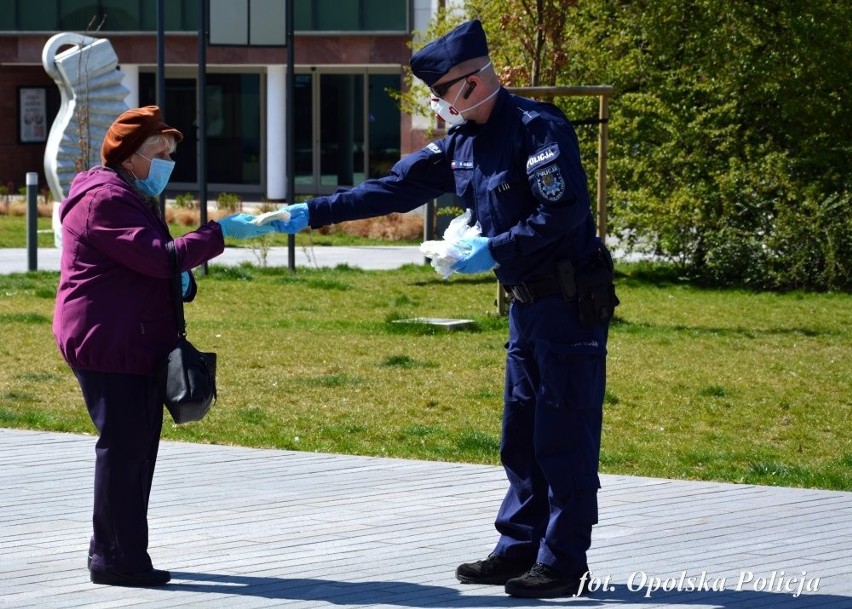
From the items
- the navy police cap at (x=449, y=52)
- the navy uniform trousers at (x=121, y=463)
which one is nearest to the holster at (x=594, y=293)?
the navy police cap at (x=449, y=52)

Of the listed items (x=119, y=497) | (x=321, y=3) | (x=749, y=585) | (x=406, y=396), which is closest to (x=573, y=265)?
(x=749, y=585)

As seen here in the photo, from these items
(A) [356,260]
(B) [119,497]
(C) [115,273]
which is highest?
(C) [115,273]

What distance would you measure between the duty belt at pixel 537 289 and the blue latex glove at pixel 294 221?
0.92m

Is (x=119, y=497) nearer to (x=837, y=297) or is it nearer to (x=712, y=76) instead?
(x=837, y=297)

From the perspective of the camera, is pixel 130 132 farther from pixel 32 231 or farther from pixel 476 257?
pixel 32 231

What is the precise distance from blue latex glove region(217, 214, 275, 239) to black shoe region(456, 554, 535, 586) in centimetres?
145

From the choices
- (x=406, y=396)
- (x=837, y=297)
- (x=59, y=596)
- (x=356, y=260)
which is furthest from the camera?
(x=356, y=260)

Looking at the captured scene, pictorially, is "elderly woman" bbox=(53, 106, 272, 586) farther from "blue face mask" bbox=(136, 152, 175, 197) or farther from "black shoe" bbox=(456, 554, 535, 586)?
"black shoe" bbox=(456, 554, 535, 586)

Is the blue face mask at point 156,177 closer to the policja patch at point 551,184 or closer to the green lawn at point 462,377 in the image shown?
the policja patch at point 551,184

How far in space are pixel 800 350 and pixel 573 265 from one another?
8.05 m

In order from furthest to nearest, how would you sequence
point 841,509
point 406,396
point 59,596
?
point 406,396
point 841,509
point 59,596

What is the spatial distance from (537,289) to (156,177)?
1.44 m

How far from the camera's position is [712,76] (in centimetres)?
1881


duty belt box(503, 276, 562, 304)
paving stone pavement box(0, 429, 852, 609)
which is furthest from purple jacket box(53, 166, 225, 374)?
duty belt box(503, 276, 562, 304)
